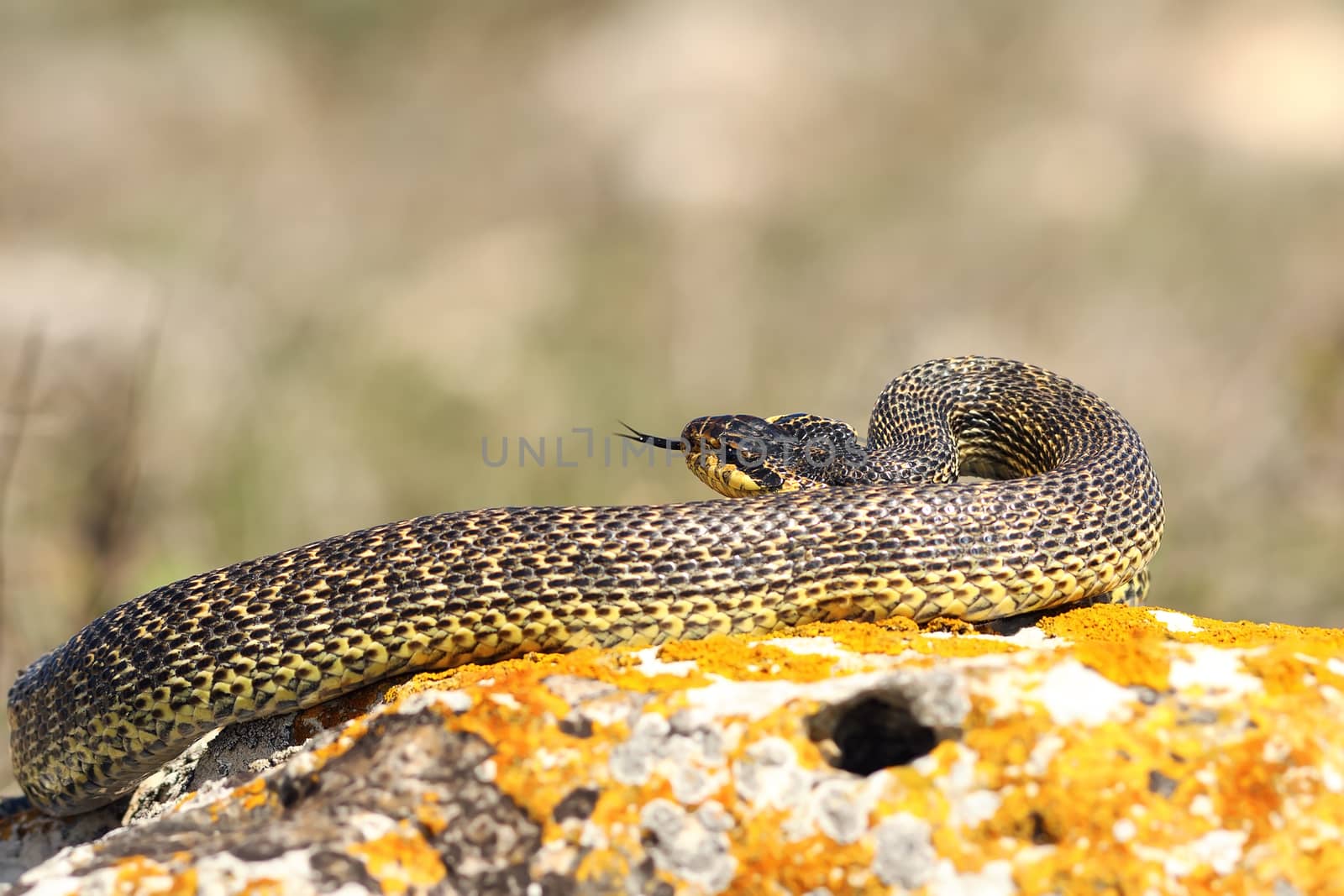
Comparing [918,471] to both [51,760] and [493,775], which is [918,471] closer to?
[493,775]

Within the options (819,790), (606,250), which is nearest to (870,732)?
(819,790)

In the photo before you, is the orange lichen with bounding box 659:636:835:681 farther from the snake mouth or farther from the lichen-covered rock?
the snake mouth

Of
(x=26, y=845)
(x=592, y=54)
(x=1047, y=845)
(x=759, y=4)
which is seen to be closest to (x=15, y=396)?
(x=26, y=845)

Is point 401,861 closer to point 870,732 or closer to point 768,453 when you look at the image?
point 870,732

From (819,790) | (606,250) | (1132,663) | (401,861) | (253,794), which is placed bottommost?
(253,794)

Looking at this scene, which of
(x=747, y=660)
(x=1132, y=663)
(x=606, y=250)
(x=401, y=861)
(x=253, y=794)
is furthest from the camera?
(x=606, y=250)

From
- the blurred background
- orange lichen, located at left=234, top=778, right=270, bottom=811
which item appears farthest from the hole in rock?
the blurred background
